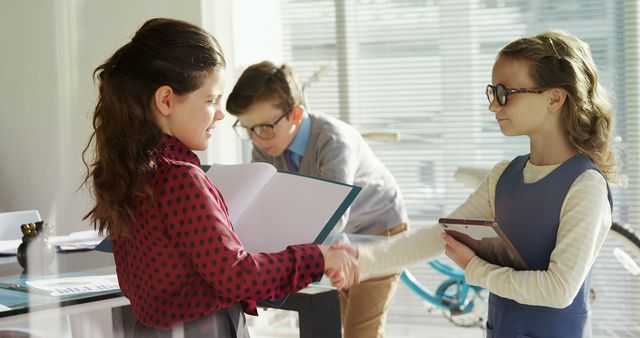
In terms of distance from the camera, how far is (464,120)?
3.70 meters

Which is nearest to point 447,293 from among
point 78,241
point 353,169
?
point 353,169

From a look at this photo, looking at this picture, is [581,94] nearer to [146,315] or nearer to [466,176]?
[146,315]

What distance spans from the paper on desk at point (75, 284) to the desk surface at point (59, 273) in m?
0.04

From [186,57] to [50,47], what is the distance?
9.01ft

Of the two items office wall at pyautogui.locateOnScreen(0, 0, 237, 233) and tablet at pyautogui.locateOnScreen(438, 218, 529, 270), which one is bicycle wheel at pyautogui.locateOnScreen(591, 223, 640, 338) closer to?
office wall at pyautogui.locateOnScreen(0, 0, 237, 233)

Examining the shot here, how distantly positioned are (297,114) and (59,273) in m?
0.96

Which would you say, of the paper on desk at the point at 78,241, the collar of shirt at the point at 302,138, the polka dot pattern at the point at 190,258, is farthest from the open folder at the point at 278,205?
the collar of shirt at the point at 302,138

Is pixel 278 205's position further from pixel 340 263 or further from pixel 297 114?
pixel 297 114

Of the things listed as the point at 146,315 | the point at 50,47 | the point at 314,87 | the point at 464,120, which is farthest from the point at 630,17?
the point at 146,315

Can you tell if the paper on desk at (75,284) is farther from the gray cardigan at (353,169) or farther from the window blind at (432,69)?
the window blind at (432,69)

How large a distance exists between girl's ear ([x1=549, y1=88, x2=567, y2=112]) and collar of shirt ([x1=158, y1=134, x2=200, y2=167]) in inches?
28.9

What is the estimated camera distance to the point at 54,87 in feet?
12.5

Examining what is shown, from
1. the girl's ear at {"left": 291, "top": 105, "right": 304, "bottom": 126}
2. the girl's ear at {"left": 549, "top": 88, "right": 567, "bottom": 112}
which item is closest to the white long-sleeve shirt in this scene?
the girl's ear at {"left": 549, "top": 88, "right": 567, "bottom": 112}

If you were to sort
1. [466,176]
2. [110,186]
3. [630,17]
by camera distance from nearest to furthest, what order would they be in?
[110,186] < [466,176] < [630,17]
